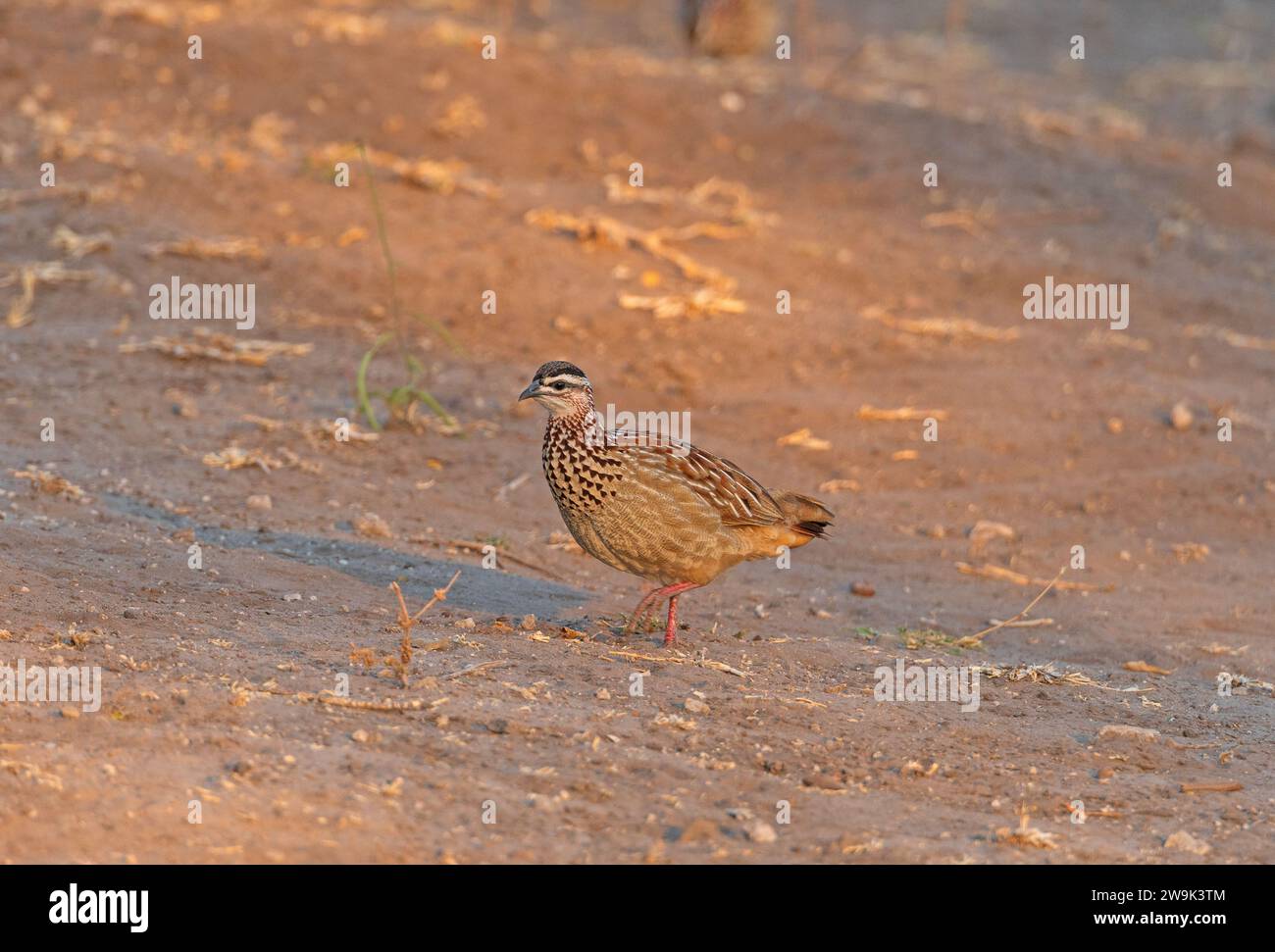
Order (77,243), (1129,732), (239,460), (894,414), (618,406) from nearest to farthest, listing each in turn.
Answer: (1129,732) → (239,460) → (618,406) → (894,414) → (77,243)

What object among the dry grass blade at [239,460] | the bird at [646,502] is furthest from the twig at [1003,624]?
the dry grass blade at [239,460]

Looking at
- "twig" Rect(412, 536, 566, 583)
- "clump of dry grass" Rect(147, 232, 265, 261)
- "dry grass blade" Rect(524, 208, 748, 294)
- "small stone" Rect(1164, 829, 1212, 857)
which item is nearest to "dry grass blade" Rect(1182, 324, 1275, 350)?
"dry grass blade" Rect(524, 208, 748, 294)

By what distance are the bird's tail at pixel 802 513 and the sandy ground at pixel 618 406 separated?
49cm

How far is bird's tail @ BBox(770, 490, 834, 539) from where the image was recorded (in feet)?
22.7

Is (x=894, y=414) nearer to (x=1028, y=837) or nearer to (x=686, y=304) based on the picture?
(x=686, y=304)

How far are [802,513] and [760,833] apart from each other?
2.31 metres

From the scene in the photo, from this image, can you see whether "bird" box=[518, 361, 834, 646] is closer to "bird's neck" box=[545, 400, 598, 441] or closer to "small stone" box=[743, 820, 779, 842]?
"bird's neck" box=[545, 400, 598, 441]

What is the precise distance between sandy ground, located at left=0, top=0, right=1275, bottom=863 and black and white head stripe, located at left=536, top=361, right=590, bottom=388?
100 centimetres

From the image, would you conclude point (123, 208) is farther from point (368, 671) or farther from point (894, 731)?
point (894, 731)

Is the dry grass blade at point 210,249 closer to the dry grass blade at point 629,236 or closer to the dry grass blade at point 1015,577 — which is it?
the dry grass blade at point 629,236

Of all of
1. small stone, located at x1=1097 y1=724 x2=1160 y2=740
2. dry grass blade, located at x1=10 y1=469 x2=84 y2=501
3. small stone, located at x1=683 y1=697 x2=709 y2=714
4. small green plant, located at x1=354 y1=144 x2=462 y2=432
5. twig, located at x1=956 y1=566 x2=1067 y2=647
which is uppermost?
small green plant, located at x1=354 y1=144 x2=462 y2=432

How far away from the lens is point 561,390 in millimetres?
6684

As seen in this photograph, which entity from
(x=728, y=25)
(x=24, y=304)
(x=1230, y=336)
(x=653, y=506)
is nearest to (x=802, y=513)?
(x=653, y=506)

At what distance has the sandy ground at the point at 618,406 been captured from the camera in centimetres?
512
